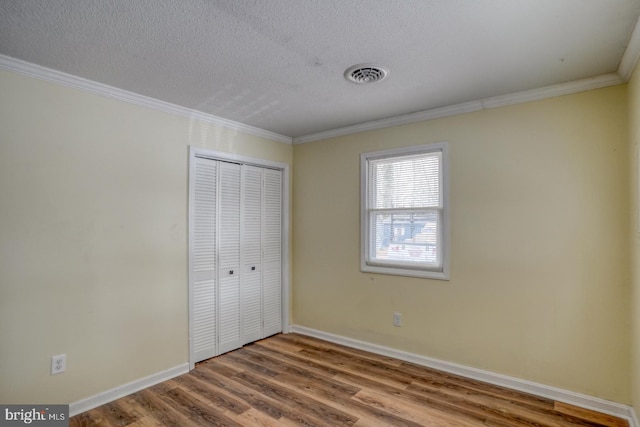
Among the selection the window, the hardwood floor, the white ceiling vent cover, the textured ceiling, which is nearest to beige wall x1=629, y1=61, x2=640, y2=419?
the textured ceiling

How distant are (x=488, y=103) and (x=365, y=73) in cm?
124

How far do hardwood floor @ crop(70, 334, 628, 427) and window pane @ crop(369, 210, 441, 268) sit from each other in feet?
3.36

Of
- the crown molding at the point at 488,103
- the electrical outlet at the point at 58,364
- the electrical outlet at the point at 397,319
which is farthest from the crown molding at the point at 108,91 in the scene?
the electrical outlet at the point at 397,319

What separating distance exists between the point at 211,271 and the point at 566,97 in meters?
3.49

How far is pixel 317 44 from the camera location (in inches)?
79.7

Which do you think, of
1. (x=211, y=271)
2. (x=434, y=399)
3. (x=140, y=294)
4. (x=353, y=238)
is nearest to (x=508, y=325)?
(x=434, y=399)

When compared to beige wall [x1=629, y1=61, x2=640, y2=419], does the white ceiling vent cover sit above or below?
above

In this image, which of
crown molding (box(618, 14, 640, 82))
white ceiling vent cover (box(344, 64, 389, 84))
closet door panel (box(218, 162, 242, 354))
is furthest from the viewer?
closet door panel (box(218, 162, 242, 354))

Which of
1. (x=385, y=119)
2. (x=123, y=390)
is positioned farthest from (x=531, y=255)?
(x=123, y=390)

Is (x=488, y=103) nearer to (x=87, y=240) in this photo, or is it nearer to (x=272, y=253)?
(x=272, y=253)

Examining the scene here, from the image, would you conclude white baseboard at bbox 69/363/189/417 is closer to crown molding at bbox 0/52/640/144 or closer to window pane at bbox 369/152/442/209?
crown molding at bbox 0/52/640/144

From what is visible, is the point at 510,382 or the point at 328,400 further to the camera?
the point at 510,382

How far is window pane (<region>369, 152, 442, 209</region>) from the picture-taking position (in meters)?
3.24

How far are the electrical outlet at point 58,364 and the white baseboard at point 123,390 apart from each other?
27 centimetres
